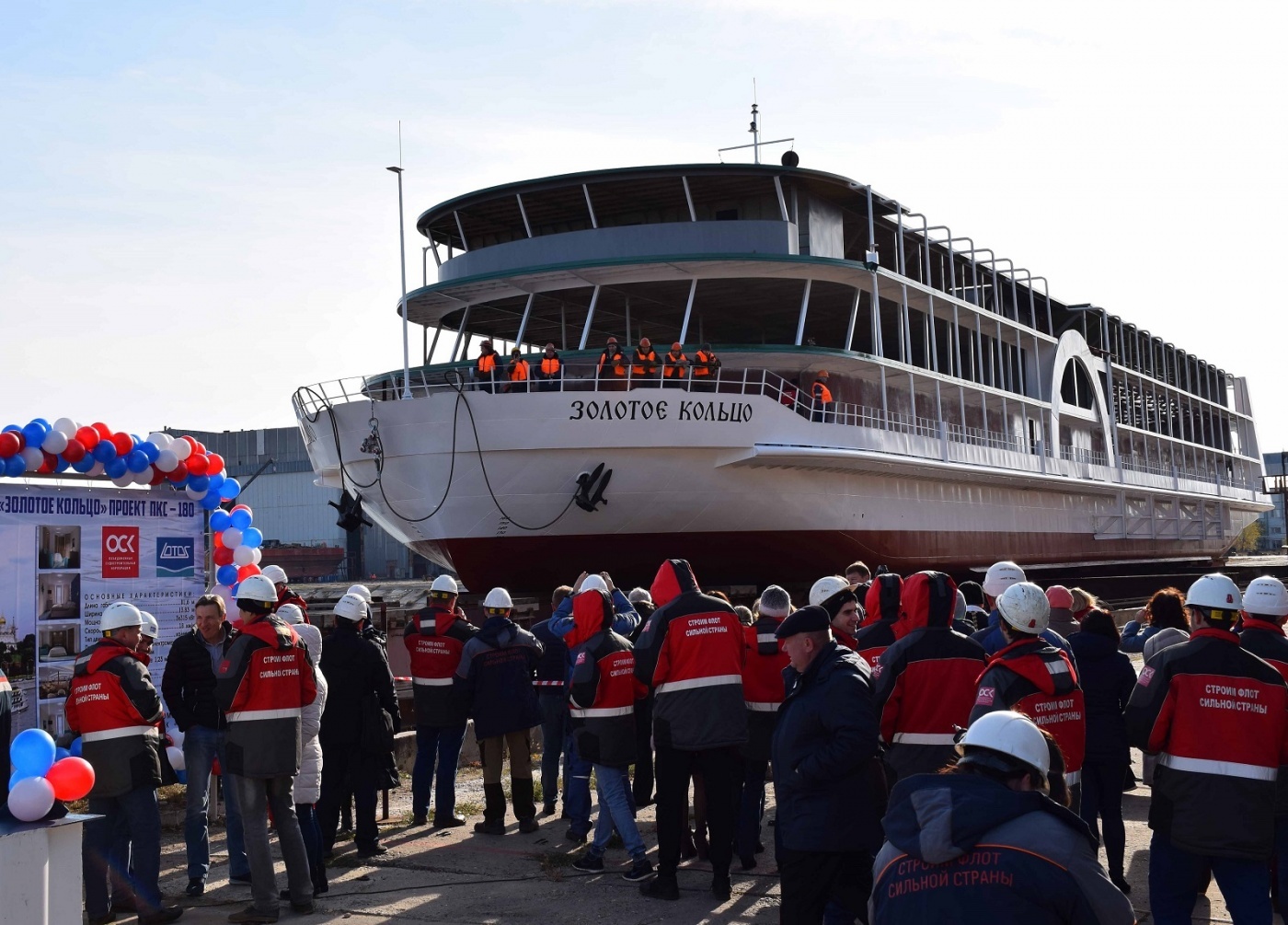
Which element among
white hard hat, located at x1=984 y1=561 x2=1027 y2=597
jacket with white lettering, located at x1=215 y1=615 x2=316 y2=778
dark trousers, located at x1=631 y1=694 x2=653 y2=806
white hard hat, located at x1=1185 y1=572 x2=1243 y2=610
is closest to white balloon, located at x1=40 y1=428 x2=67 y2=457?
jacket with white lettering, located at x1=215 y1=615 x2=316 y2=778

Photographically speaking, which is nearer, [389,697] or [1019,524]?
[389,697]

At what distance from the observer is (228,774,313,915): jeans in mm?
6230

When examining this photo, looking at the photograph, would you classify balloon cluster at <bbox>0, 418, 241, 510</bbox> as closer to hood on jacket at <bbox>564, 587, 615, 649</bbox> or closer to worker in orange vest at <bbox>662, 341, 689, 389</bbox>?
hood on jacket at <bbox>564, 587, 615, 649</bbox>

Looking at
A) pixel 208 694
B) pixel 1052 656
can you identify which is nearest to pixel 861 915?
pixel 1052 656

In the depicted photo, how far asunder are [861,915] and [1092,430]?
3630 cm

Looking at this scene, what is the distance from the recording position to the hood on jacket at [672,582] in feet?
23.2

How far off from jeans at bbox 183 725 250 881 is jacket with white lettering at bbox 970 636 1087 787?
3.99 meters

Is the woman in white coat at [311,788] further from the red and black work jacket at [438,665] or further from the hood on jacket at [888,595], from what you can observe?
the hood on jacket at [888,595]

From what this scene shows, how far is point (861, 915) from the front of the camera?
5.00 meters

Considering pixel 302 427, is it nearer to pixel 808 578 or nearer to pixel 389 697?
pixel 808 578

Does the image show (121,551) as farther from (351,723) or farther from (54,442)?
(351,723)

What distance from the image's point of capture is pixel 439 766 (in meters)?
8.51

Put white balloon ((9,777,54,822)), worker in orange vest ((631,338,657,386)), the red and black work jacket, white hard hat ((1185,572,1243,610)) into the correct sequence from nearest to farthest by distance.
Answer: white balloon ((9,777,54,822)) → white hard hat ((1185,572,1243,610)) → the red and black work jacket → worker in orange vest ((631,338,657,386))

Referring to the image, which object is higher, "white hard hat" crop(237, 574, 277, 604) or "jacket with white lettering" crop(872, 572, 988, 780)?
"white hard hat" crop(237, 574, 277, 604)
